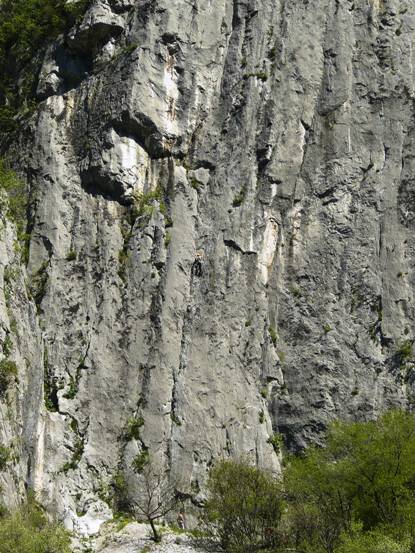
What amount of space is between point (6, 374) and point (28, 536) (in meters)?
6.74

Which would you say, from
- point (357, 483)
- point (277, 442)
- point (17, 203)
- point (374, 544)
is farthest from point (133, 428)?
point (374, 544)

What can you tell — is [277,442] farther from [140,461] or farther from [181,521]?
[140,461]

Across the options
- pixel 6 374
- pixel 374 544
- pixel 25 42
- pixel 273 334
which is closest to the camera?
pixel 374 544

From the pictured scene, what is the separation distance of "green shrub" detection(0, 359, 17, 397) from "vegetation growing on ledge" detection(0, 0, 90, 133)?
15278 mm

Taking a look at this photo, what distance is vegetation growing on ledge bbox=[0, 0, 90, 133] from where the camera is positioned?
41.2 metres

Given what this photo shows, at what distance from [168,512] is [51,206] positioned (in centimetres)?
1474

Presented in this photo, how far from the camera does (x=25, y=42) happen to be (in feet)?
139

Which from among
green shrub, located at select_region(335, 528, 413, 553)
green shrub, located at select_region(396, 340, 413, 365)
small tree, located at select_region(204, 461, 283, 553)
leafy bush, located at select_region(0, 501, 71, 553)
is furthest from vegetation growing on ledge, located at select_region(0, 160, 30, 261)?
green shrub, located at select_region(335, 528, 413, 553)

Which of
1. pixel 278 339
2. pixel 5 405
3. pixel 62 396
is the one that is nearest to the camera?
pixel 5 405

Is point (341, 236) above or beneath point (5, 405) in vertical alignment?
above

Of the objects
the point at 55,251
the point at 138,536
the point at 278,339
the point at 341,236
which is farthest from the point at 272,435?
the point at 55,251

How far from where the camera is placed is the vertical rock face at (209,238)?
32.3m

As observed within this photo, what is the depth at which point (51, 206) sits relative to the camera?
3656cm

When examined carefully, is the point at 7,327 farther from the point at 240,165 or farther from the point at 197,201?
the point at 240,165
